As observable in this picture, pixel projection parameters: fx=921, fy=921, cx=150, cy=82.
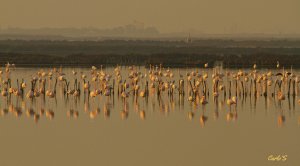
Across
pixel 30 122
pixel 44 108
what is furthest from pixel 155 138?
pixel 44 108

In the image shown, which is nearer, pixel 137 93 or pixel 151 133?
pixel 151 133

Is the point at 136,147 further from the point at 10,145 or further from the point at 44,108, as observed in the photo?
the point at 44,108

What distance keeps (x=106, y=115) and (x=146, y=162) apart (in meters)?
7.06

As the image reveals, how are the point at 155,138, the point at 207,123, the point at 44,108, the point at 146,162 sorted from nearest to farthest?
the point at 146,162, the point at 155,138, the point at 207,123, the point at 44,108

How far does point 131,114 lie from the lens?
2555 centimetres

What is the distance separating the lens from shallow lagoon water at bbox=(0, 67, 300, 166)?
18828mm

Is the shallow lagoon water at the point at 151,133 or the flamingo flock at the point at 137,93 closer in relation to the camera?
the shallow lagoon water at the point at 151,133

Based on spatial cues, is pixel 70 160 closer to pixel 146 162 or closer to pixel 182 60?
pixel 146 162

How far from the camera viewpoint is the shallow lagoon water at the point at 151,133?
1883 centimetres

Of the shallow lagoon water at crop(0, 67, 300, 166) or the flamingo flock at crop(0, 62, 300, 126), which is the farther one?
the flamingo flock at crop(0, 62, 300, 126)

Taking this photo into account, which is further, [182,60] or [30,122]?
[182,60]

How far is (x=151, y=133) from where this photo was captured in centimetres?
2200

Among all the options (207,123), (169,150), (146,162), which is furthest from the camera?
(207,123)

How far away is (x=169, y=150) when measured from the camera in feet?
64.2
